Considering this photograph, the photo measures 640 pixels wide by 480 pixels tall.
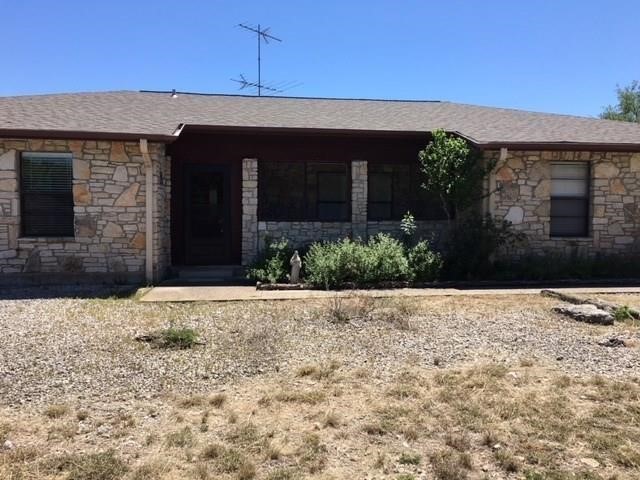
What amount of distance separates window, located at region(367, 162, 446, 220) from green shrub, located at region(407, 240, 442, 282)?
2325 mm

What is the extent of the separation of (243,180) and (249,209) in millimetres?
686

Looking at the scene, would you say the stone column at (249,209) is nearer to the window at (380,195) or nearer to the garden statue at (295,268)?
the garden statue at (295,268)

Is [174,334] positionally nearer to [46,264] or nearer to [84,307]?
[84,307]

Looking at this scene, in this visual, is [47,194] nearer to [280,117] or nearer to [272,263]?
[272,263]

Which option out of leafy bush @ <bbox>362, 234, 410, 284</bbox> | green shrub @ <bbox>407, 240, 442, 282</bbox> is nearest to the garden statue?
leafy bush @ <bbox>362, 234, 410, 284</bbox>

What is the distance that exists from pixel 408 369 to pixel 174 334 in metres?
2.77

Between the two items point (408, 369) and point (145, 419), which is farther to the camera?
point (408, 369)

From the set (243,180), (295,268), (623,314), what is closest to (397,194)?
(243,180)

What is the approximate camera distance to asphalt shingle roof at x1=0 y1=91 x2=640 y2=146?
37.0 ft

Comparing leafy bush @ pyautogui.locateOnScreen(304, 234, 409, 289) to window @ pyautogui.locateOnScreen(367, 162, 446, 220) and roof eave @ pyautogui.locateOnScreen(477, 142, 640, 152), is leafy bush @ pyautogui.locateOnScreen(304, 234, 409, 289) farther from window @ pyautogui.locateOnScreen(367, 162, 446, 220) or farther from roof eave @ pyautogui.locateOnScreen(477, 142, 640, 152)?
roof eave @ pyautogui.locateOnScreen(477, 142, 640, 152)

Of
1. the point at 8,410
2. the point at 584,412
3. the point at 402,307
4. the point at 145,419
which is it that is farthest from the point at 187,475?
the point at 402,307

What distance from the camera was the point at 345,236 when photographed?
13008 mm

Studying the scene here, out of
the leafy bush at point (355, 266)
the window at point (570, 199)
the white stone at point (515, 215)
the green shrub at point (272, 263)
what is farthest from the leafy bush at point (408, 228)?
the window at point (570, 199)

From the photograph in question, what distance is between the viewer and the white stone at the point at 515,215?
39.8 ft
